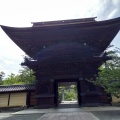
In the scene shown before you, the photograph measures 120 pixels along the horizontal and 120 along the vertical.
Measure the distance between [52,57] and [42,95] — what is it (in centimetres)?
395

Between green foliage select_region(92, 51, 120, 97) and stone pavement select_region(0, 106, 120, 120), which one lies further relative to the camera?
stone pavement select_region(0, 106, 120, 120)

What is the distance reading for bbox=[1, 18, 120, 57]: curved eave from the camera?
14938 mm

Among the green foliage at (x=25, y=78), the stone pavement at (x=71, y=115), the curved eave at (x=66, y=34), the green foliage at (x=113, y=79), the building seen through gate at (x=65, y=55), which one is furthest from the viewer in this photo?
the green foliage at (x=25, y=78)

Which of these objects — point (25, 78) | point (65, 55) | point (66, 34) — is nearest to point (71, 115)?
point (65, 55)

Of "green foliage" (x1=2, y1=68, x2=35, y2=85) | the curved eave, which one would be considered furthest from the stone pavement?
"green foliage" (x1=2, y1=68, x2=35, y2=85)

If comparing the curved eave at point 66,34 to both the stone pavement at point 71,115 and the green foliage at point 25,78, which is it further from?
the green foliage at point 25,78

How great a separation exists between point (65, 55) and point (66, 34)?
85.8 inches

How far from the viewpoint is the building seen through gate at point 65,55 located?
15.5 metres

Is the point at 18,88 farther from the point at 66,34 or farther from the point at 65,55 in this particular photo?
the point at 66,34

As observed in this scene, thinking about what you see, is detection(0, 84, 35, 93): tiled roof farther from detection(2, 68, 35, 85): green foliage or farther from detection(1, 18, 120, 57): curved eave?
detection(2, 68, 35, 85): green foliage

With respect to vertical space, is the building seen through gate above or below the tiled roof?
above

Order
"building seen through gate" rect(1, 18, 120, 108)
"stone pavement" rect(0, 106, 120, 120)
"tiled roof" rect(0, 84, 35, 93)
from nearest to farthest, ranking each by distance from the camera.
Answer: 1. "stone pavement" rect(0, 106, 120, 120)
2. "building seen through gate" rect(1, 18, 120, 108)
3. "tiled roof" rect(0, 84, 35, 93)

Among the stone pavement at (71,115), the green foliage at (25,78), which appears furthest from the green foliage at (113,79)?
the green foliage at (25,78)

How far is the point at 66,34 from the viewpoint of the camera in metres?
15.9
